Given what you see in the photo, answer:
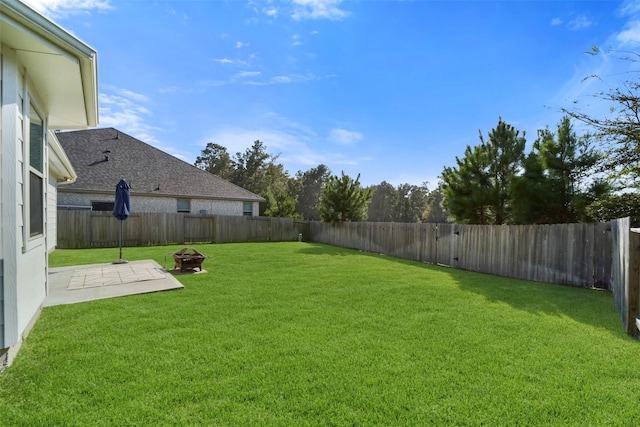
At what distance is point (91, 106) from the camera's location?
4258 mm

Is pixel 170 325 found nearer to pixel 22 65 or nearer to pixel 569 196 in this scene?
pixel 22 65

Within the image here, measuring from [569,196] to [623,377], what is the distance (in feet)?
24.8

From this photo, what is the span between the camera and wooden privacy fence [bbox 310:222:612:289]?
6.50 meters

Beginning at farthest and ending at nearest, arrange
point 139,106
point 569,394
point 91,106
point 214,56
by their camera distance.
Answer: point 139,106 < point 214,56 < point 91,106 < point 569,394

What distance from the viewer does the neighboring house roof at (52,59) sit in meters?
2.45

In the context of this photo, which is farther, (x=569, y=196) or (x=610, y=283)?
(x=569, y=196)

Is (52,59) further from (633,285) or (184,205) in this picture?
(184,205)

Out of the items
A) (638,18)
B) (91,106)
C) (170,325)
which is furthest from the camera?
(638,18)

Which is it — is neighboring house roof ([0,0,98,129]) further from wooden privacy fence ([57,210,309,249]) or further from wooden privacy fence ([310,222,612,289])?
wooden privacy fence ([57,210,309,249])

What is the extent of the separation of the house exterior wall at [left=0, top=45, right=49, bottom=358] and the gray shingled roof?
14.2m

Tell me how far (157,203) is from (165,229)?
2.22 meters

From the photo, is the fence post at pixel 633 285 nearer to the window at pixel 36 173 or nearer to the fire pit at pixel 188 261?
the window at pixel 36 173

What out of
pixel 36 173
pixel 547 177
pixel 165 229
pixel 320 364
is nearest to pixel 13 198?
pixel 36 173

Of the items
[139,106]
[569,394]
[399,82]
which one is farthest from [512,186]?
[139,106]
